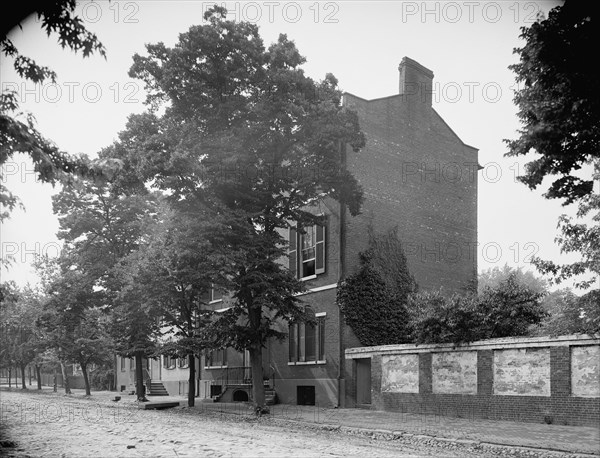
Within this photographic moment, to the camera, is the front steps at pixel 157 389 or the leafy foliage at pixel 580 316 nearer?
the leafy foliage at pixel 580 316

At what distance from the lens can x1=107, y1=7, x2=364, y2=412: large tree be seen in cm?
2305

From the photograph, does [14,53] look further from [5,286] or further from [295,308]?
[295,308]

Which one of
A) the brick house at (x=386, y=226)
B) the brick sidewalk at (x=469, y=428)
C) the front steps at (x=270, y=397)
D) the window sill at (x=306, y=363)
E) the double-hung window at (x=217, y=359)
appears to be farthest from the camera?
the double-hung window at (x=217, y=359)

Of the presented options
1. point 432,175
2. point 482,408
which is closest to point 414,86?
point 432,175

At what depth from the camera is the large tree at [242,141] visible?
2305 cm

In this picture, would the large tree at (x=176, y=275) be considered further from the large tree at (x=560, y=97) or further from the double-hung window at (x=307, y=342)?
the large tree at (x=560, y=97)

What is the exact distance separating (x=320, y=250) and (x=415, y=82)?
9.86 m

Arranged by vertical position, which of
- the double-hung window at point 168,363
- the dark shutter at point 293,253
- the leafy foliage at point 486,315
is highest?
the dark shutter at point 293,253

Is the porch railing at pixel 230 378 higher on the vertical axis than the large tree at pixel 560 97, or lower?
lower

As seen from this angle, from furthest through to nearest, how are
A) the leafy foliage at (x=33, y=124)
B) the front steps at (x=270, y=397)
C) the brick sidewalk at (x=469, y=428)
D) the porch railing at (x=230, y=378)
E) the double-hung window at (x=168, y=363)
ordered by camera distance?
the double-hung window at (x=168, y=363)
the porch railing at (x=230, y=378)
the front steps at (x=270, y=397)
the brick sidewalk at (x=469, y=428)
the leafy foliage at (x=33, y=124)

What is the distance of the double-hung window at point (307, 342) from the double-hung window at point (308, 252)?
2201 mm

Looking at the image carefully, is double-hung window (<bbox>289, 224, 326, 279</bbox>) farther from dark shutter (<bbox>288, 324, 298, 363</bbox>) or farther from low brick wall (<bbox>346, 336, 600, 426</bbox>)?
low brick wall (<bbox>346, 336, 600, 426</bbox>)

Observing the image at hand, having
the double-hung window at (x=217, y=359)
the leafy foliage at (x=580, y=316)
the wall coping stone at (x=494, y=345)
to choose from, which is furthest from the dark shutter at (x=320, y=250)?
the double-hung window at (x=217, y=359)

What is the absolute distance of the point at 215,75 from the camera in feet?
76.8
